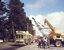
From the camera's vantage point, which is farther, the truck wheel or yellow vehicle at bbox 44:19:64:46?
yellow vehicle at bbox 44:19:64:46

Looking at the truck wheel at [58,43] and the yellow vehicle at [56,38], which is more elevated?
the yellow vehicle at [56,38]

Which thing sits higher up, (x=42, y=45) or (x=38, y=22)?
(x=38, y=22)

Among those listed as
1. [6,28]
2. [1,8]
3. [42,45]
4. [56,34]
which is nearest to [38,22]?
[1,8]

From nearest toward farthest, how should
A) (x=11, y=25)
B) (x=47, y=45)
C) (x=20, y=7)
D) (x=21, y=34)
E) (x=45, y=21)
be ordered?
(x=47, y=45) → (x=21, y=34) → (x=45, y=21) → (x=11, y=25) → (x=20, y=7)

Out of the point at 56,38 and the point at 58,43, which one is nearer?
the point at 58,43

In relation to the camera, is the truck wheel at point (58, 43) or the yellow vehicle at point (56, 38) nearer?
the truck wheel at point (58, 43)

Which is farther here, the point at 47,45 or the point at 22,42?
the point at 22,42

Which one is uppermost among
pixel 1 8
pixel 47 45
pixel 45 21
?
pixel 1 8

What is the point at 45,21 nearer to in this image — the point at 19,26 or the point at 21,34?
the point at 21,34

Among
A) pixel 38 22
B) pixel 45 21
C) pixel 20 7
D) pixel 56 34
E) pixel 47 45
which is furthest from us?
pixel 20 7

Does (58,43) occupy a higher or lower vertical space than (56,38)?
lower

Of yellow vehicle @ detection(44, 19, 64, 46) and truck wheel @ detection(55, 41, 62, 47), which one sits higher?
yellow vehicle @ detection(44, 19, 64, 46)

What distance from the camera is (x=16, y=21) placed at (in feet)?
302

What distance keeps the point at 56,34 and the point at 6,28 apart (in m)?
39.2
